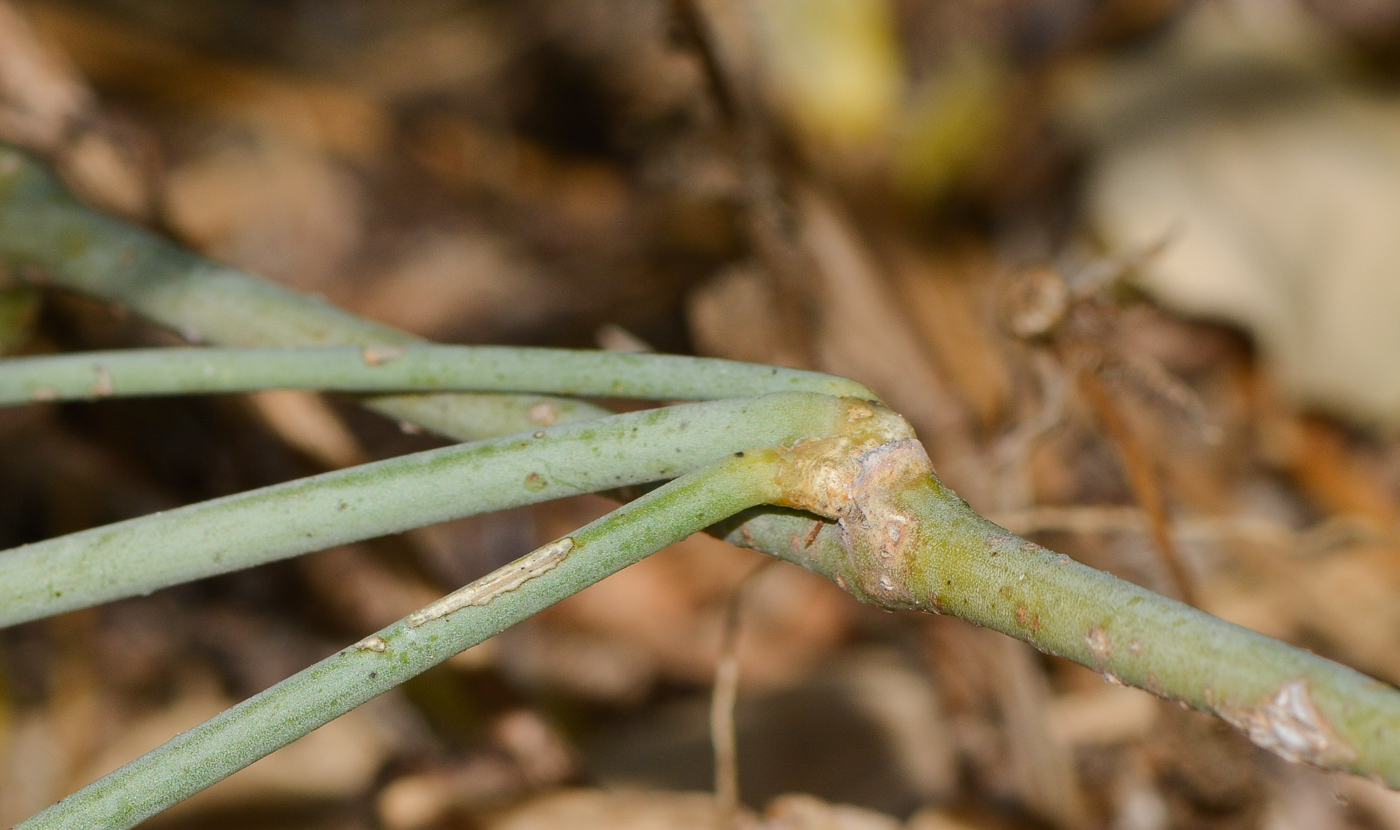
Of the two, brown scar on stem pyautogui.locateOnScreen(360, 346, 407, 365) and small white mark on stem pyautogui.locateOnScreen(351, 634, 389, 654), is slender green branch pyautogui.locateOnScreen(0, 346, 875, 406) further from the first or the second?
small white mark on stem pyautogui.locateOnScreen(351, 634, 389, 654)

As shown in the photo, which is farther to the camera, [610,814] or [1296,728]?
[610,814]

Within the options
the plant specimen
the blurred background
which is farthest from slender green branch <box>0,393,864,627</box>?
the blurred background

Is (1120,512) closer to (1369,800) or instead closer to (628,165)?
(1369,800)

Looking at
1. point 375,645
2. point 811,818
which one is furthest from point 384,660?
point 811,818

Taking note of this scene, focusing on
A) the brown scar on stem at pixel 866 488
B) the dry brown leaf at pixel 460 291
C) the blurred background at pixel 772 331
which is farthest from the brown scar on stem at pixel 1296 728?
the dry brown leaf at pixel 460 291

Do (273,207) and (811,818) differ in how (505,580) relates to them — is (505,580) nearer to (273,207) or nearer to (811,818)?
(811,818)
